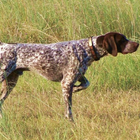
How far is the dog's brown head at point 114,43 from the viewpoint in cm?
508

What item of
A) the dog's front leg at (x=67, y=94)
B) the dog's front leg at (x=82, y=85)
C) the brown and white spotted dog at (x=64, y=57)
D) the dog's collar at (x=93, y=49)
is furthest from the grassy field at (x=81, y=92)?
the dog's collar at (x=93, y=49)

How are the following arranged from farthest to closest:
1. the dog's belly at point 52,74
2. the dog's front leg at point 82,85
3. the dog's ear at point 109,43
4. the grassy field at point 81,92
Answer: the dog's front leg at point 82,85 → the dog's belly at point 52,74 → the dog's ear at point 109,43 → the grassy field at point 81,92

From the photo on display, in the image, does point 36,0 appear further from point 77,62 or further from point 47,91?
point 77,62

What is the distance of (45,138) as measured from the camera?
4539mm

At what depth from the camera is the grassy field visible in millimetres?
4660

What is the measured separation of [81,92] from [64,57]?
1068 millimetres

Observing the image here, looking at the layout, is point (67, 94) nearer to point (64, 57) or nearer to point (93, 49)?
point (64, 57)

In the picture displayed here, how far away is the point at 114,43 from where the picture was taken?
5082 mm

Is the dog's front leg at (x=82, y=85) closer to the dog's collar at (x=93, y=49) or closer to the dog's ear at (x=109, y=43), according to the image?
the dog's collar at (x=93, y=49)

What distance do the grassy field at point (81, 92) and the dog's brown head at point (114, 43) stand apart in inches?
26.6

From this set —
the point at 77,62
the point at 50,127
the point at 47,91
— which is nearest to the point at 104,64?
the point at 47,91

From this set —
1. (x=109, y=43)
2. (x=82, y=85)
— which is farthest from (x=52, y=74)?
(x=109, y=43)

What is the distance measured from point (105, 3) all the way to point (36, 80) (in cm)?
256

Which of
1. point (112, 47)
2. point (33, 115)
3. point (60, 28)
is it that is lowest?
point (60, 28)
